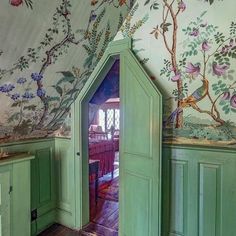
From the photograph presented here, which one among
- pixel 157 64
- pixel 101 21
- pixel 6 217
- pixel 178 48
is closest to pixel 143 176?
pixel 157 64

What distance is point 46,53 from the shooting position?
164 centimetres

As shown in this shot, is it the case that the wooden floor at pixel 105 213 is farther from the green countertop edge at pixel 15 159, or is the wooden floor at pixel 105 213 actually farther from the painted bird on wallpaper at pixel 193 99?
the painted bird on wallpaper at pixel 193 99

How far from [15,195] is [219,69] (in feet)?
6.06

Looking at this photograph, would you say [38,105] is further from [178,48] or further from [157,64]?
[178,48]

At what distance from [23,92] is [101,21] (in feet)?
2.63

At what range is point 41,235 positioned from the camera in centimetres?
242

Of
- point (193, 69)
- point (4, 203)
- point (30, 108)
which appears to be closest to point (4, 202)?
point (4, 203)

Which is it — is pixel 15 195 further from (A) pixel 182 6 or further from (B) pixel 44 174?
(A) pixel 182 6

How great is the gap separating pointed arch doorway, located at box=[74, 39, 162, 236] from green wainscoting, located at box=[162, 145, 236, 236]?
140 mm

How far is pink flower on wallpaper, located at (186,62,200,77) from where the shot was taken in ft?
5.51

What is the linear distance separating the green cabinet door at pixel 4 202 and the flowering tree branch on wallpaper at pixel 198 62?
4.51 ft

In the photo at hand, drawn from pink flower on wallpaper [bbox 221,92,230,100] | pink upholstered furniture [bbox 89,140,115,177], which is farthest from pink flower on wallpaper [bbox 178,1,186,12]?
pink upholstered furniture [bbox 89,140,115,177]

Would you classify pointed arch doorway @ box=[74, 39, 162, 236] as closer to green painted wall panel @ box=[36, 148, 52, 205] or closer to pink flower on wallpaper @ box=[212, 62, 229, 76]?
pink flower on wallpaper @ box=[212, 62, 229, 76]

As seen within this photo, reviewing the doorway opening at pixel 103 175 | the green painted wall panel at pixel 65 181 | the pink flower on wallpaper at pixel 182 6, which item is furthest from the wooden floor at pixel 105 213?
the pink flower on wallpaper at pixel 182 6
